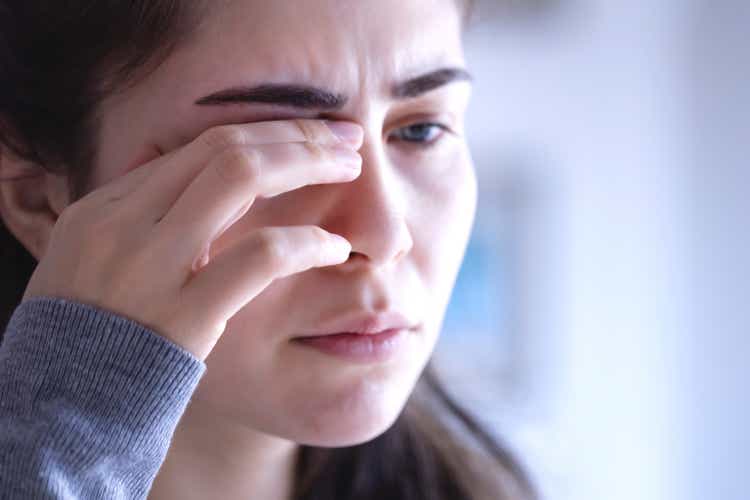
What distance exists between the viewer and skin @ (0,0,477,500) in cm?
68

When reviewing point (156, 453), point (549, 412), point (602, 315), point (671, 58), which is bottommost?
point (549, 412)

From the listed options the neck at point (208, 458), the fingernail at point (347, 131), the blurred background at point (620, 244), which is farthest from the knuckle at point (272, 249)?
the blurred background at point (620, 244)


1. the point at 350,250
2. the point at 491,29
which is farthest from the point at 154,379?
the point at 491,29

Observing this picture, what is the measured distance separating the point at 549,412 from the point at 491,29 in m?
1.04

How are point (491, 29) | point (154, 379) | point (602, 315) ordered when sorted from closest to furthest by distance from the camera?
point (154, 379), point (491, 29), point (602, 315)

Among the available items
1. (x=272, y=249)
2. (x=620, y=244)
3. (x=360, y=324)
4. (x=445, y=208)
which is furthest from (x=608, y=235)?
(x=272, y=249)

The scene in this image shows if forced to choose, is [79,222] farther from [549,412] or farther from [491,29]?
[549,412]

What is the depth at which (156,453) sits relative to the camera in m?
0.62

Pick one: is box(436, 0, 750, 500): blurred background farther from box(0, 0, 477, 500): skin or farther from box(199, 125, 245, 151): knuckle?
box(199, 125, 245, 151): knuckle

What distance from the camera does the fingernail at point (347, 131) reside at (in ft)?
2.24

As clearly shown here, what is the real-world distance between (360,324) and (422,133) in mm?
188

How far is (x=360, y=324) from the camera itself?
0.72 m

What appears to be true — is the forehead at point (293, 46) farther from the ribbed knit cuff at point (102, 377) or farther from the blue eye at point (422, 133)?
the ribbed knit cuff at point (102, 377)

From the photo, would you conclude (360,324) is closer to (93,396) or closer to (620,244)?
(93,396)
